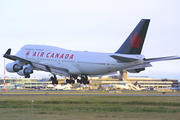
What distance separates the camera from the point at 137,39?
51875 millimetres

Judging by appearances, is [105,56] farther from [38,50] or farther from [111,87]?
[111,87]

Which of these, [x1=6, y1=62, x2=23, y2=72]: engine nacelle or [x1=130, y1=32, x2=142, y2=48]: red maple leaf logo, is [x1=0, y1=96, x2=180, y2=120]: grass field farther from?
[x1=130, y1=32, x2=142, y2=48]: red maple leaf logo

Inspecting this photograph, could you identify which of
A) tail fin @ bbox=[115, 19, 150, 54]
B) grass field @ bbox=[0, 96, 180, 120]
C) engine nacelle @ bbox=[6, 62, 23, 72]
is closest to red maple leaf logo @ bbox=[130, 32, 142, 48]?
tail fin @ bbox=[115, 19, 150, 54]

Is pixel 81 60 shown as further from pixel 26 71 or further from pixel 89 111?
pixel 89 111

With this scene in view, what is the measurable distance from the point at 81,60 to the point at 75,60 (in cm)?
119

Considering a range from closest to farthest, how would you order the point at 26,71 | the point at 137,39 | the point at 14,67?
1. the point at 137,39
2. the point at 26,71
3. the point at 14,67

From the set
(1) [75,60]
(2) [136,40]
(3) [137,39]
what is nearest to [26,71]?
(1) [75,60]

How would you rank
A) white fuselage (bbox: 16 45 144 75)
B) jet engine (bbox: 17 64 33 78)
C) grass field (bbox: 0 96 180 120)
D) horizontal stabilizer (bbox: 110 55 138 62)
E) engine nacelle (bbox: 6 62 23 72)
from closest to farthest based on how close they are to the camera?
grass field (bbox: 0 96 180 120), horizontal stabilizer (bbox: 110 55 138 62), white fuselage (bbox: 16 45 144 75), jet engine (bbox: 17 64 33 78), engine nacelle (bbox: 6 62 23 72)

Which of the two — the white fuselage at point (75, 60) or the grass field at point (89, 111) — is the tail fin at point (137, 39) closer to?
the white fuselage at point (75, 60)

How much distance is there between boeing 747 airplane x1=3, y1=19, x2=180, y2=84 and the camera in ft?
170

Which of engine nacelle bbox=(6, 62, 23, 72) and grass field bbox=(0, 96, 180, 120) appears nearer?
grass field bbox=(0, 96, 180, 120)

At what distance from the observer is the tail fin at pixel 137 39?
5159 cm

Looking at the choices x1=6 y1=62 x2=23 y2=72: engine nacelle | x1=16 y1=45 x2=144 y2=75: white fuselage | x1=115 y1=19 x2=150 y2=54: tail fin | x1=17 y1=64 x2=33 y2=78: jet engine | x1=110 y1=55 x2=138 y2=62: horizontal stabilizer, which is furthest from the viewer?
x1=6 y1=62 x2=23 y2=72: engine nacelle

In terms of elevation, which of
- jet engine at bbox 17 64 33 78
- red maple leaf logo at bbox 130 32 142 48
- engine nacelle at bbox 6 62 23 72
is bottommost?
jet engine at bbox 17 64 33 78
